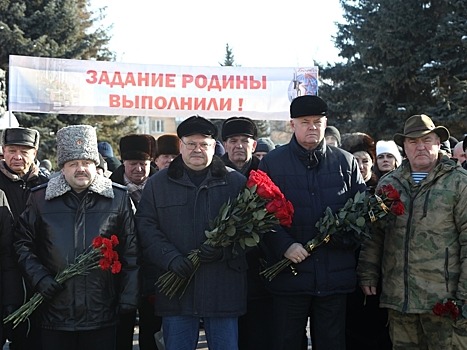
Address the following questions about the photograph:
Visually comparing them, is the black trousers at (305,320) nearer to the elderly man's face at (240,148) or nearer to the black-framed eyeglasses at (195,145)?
the black-framed eyeglasses at (195,145)

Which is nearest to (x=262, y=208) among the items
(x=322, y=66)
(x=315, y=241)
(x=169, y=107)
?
(x=315, y=241)

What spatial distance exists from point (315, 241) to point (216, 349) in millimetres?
1040

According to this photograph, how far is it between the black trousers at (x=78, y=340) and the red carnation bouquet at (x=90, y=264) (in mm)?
240

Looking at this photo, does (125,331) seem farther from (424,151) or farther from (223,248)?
(424,151)

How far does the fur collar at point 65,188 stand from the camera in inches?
163

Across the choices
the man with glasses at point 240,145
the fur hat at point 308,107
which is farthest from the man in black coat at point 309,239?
the man with glasses at point 240,145

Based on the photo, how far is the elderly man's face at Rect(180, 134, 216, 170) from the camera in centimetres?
427

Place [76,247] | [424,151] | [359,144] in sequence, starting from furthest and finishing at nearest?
[359,144] < [424,151] < [76,247]

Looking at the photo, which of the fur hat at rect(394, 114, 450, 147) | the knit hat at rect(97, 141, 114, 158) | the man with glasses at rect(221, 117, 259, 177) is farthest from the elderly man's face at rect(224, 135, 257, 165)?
the knit hat at rect(97, 141, 114, 158)

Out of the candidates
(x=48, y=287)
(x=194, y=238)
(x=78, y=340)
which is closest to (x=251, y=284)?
(x=194, y=238)

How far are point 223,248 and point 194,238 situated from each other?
230mm

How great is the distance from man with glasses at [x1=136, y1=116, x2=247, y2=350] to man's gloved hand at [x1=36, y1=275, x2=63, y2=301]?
652 millimetres

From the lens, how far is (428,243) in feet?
14.0

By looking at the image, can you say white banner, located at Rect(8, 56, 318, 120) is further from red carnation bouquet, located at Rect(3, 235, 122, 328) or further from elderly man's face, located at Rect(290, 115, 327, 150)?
red carnation bouquet, located at Rect(3, 235, 122, 328)
